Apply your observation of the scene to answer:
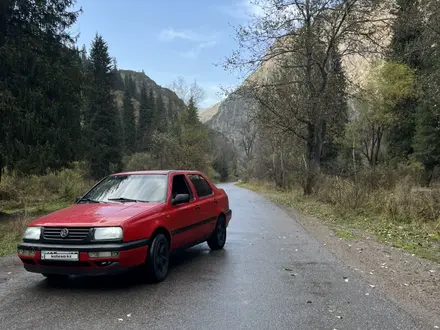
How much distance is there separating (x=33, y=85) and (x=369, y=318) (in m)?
16.0

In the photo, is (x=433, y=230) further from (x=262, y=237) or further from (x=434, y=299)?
(x=434, y=299)

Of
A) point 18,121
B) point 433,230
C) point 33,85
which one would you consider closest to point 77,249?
point 433,230

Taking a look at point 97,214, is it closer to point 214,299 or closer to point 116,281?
point 116,281

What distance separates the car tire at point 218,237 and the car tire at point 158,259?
93.1 inches

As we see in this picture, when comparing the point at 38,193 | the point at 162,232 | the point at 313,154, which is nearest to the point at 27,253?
the point at 162,232

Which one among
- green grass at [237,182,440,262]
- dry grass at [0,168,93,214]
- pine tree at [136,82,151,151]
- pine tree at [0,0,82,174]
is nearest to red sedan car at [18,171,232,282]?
green grass at [237,182,440,262]

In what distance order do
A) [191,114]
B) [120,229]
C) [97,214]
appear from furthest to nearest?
[191,114] → [97,214] → [120,229]

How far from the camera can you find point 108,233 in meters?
5.70

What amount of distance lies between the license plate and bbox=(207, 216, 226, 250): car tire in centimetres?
371

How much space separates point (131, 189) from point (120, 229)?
1705 millimetres

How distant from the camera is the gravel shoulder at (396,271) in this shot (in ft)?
17.6

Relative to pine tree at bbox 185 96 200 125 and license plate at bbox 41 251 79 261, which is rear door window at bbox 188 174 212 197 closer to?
license plate at bbox 41 251 79 261

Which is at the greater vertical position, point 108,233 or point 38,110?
point 38,110

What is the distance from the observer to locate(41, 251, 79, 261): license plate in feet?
18.4
